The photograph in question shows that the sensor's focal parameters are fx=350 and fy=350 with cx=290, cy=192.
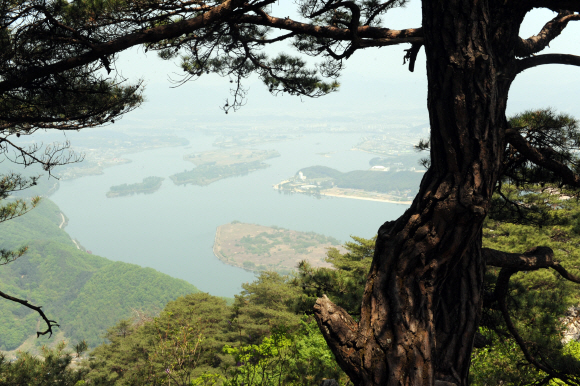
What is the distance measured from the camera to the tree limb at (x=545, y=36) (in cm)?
140

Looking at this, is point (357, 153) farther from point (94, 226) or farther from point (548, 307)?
point (548, 307)

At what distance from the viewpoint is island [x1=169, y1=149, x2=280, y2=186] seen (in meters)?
107

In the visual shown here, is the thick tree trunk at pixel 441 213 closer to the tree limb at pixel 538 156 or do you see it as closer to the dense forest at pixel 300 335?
the tree limb at pixel 538 156

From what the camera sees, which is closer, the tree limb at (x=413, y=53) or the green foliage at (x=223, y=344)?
the tree limb at (x=413, y=53)

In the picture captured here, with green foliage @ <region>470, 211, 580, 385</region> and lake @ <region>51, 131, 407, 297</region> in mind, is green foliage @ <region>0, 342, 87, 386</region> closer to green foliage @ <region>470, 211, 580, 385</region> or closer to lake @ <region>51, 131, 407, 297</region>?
green foliage @ <region>470, 211, 580, 385</region>

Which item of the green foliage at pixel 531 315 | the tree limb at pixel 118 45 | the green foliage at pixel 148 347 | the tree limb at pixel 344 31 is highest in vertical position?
the tree limb at pixel 344 31

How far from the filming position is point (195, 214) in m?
86.8

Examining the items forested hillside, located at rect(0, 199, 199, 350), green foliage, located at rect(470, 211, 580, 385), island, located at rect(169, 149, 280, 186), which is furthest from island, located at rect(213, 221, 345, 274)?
green foliage, located at rect(470, 211, 580, 385)

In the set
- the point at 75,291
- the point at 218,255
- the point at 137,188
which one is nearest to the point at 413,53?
the point at 75,291

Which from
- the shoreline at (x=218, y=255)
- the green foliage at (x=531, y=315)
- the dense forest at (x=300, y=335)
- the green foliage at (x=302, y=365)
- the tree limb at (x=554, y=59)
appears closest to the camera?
the tree limb at (x=554, y=59)

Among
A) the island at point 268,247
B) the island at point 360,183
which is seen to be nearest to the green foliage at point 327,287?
the island at point 268,247

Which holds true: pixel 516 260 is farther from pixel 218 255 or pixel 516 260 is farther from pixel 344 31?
pixel 218 255

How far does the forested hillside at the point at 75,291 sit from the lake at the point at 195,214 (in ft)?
51.5

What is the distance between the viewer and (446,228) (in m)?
1.15
